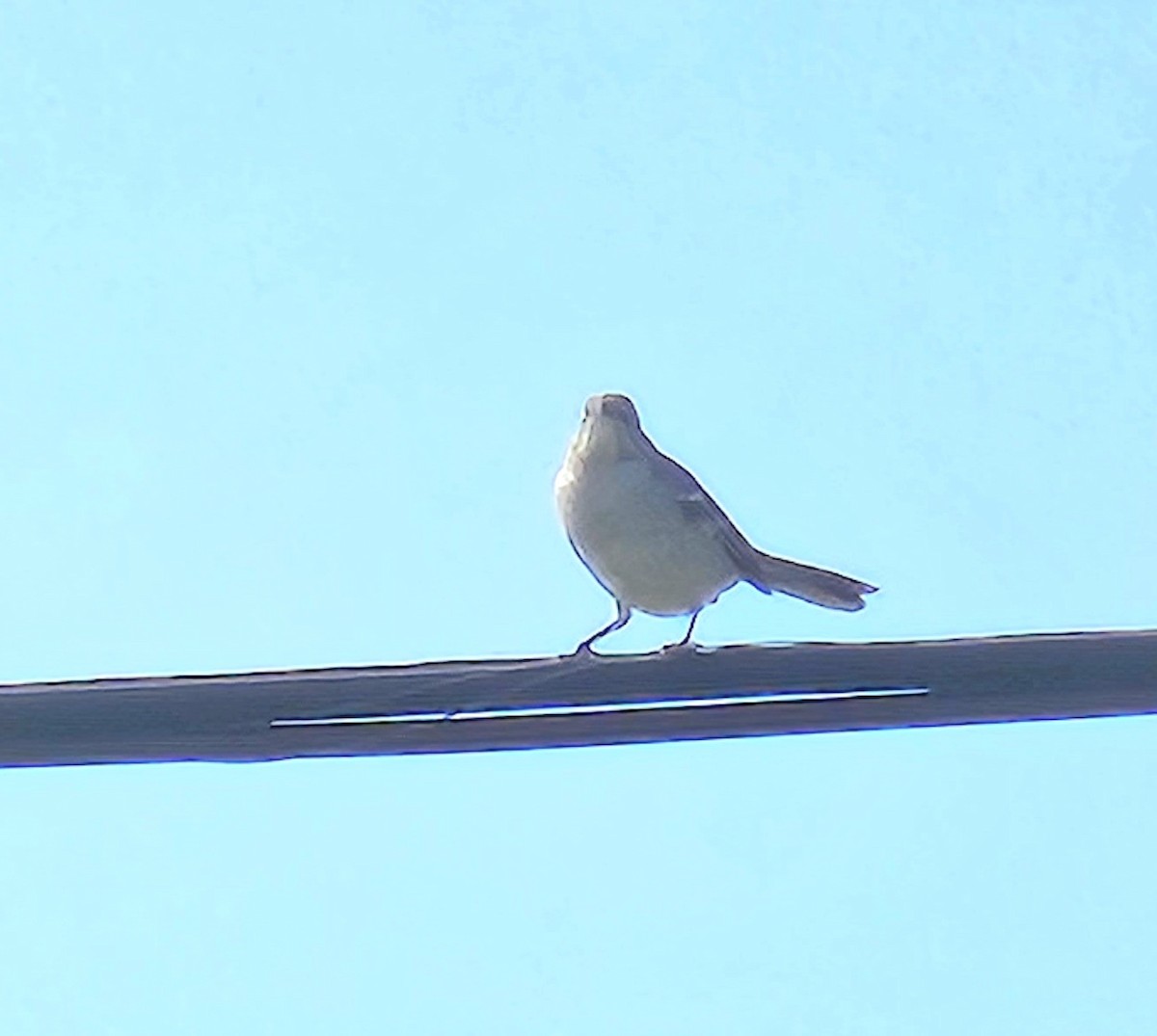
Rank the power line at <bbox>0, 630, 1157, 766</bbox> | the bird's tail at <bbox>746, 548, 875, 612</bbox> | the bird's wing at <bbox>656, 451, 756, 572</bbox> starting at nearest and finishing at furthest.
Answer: the power line at <bbox>0, 630, 1157, 766</bbox> → the bird's tail at <bbox>746, 548, 875, 612</bbox> → the bird's wing at <bbox>656, 451, 756, 572</bbox>

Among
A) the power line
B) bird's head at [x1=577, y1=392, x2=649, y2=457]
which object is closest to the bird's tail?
bird's head at [x1=577, y1=392, x2=649, y2=457]

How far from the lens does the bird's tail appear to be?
17.0 feet

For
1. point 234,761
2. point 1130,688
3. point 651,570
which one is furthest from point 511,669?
point 651,570

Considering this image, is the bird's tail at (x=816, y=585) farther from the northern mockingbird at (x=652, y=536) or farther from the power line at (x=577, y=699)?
A: the power line at (x=577, y=699)

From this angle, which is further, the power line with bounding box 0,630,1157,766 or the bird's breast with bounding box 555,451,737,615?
the bird's breast with bounding box 555,451,737,615

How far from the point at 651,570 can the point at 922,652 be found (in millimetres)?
2271

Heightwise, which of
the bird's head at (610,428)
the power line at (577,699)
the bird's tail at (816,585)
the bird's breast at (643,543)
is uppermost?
the bird's head at (610,428)

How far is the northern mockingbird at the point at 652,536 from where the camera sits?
5.59 m

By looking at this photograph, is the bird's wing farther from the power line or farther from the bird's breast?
the power line

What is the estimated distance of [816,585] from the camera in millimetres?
5234

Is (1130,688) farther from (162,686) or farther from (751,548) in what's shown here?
(751,548)

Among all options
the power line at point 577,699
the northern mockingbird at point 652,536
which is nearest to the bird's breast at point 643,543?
the northern mockingbird at point 652,536

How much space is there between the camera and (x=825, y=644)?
11.3ft

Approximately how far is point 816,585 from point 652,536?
55cm
